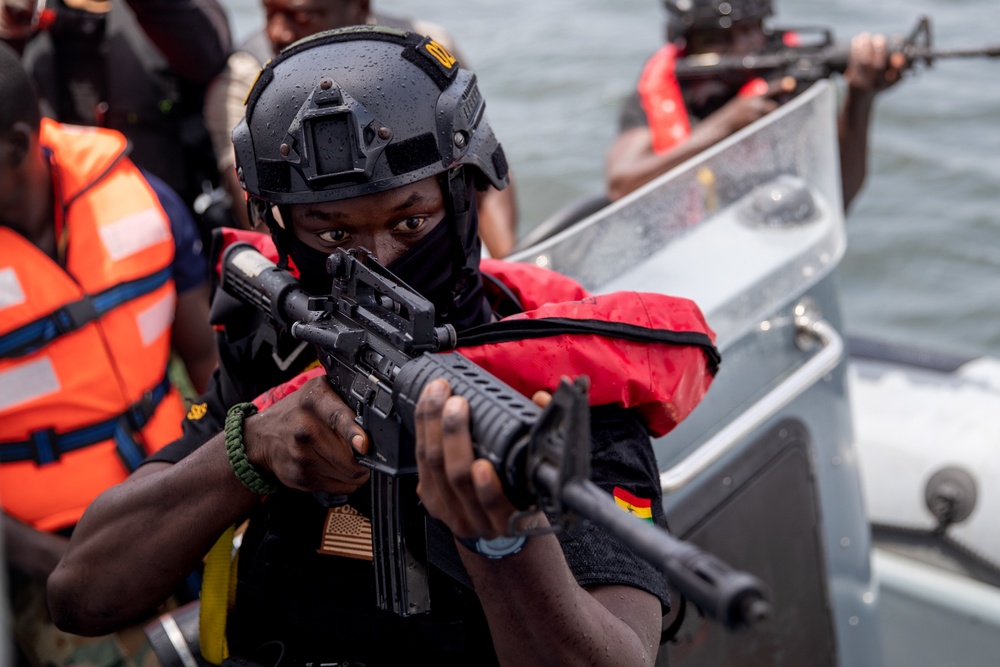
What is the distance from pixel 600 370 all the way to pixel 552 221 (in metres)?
2.53

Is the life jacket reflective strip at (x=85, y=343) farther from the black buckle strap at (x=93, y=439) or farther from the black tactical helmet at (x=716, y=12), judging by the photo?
the black tactical helmet at (x=716, y=12)

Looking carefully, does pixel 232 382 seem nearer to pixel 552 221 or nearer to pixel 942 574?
pixel 552 221

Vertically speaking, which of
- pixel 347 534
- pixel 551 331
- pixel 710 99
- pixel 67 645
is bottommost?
pixel 710 99

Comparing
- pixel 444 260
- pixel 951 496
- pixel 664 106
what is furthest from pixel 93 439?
pixel 664 106

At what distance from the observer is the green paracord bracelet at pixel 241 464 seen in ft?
6.06

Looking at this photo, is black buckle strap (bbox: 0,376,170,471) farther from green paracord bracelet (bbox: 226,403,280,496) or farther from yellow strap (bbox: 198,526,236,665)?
green paracord bracelet (bbox: 226,403,280,496)

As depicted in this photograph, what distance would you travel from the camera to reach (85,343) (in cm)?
306

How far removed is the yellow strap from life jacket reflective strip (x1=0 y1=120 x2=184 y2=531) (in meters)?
1.05

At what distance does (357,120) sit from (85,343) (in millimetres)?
1523

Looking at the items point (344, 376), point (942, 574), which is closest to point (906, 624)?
point (942, 574)

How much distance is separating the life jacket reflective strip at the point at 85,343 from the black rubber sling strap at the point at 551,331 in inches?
61.4

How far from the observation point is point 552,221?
169 inches

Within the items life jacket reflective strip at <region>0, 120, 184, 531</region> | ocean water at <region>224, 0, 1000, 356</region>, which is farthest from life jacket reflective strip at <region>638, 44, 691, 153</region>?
ocean water at <region>224, 0, 1000, 356</region>

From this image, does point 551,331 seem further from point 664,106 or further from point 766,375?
point 664,106
